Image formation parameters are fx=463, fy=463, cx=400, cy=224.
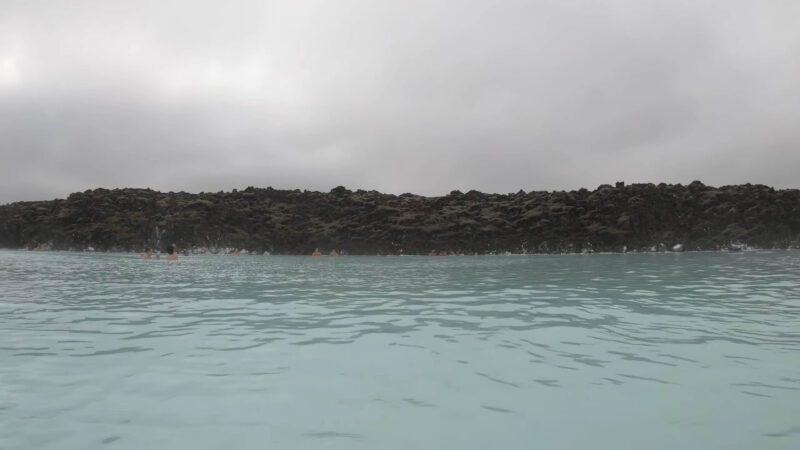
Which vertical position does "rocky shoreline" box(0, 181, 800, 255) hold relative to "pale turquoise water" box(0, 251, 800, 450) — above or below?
above

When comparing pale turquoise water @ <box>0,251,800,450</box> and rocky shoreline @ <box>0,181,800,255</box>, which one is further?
rocky shoreline @ <box>0,181,800,255</box>

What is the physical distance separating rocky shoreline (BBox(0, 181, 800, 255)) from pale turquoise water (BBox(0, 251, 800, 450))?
85061 mm

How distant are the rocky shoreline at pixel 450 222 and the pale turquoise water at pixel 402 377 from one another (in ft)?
279

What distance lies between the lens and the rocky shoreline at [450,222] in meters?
97.6

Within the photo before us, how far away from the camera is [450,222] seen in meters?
103

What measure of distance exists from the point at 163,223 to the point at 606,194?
102 m

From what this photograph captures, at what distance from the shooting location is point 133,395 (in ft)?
21.4

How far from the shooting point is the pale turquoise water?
5.26 m

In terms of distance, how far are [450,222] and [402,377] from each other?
9599 centimetres

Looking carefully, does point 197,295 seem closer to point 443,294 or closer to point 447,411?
point 443,294

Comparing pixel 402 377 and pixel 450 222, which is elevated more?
pixel 450 222

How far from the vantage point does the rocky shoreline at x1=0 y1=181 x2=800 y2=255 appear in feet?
320

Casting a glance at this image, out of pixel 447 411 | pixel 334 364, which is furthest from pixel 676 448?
pixel 334 364

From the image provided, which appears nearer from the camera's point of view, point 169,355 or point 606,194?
point 169,355
